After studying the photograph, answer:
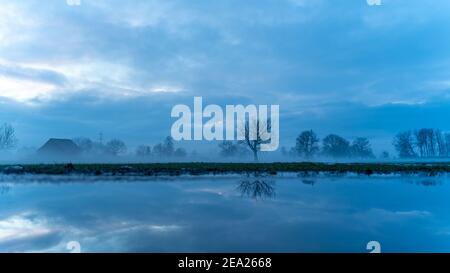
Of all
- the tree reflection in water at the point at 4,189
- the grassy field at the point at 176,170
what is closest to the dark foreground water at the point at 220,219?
the tree reflection in water at the point at 4,189

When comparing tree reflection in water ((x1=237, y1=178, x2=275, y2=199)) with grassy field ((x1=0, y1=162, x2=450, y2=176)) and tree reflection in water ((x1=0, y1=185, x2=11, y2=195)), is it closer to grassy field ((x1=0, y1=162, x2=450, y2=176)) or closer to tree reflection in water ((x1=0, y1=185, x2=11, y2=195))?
grassy field ((x1=0, y1=162, x2=450, y2=176))

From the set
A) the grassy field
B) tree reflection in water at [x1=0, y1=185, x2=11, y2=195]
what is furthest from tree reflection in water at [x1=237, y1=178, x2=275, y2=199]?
tree reflection in water at [x1=0, y1=185, x2=11, y2=195]

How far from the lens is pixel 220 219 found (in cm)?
423

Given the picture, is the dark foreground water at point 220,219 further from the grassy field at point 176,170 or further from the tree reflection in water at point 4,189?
the grassy field at point 176,170

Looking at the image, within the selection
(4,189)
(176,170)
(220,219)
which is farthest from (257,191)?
(176,170)

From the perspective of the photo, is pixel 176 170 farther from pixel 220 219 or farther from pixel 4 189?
pixel 220 219

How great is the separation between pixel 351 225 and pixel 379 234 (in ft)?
1.32

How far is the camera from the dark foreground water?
9.86ft

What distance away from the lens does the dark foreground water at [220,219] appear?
3.00 metres

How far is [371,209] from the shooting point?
4727 mm
